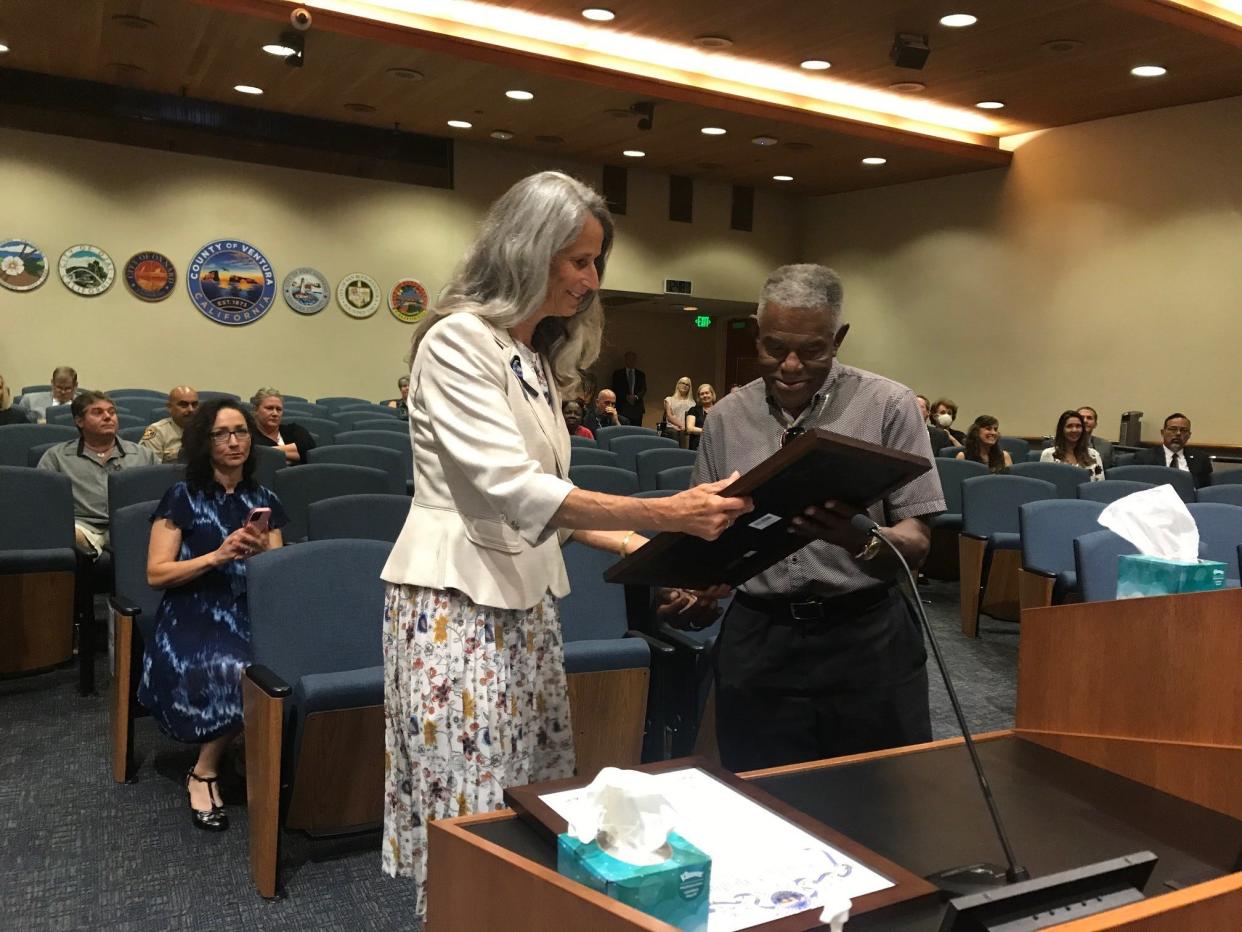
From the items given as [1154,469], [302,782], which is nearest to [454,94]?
[1154,469]

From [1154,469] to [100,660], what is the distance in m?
6.41

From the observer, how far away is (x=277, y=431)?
6707 mm

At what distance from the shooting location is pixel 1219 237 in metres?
10.5

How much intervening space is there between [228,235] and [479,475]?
11.6 metres

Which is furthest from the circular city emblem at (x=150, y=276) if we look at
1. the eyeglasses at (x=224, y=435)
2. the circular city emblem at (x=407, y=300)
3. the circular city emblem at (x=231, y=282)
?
the eyeglasses at (x=224, y=435)

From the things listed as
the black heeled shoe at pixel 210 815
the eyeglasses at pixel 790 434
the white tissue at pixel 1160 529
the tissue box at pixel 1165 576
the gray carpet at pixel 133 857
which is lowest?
the gray carpet at pixel 133 857

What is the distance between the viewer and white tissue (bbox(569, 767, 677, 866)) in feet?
3.18

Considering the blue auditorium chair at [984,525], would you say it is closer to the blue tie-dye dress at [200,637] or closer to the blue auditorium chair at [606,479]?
the blue auditorium chair at [606,479]

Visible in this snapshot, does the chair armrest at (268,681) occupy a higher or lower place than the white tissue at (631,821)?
lower

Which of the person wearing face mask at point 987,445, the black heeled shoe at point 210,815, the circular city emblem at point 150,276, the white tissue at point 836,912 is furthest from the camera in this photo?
the circular city emblem at point 150,276

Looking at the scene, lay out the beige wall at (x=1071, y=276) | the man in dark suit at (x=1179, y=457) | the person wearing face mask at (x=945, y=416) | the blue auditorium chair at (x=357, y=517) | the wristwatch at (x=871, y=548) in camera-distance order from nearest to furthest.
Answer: the wristwatch at (x=871, y=548), the blue auditorium chair at (x=357, y=517), the man in dark suit at (x=1179, y=457), the beige wall at (x=1071, y=276), the person wearing face mask at (x=945, y=416)

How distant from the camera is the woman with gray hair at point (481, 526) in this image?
157 cm

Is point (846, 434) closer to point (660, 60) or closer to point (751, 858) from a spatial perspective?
point (751, 858)

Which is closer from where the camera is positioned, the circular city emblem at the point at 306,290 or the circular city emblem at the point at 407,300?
the circular city emblem at the point at 306,290
